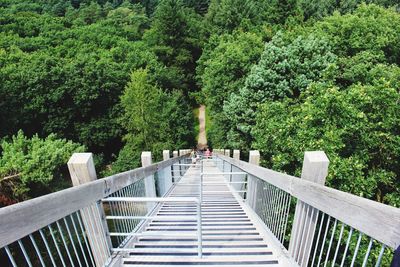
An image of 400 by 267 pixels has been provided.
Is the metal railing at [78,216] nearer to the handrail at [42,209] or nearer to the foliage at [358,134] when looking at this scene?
the handrail at [42,209]

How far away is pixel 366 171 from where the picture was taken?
10492 mm

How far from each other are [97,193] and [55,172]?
1909 centimetres

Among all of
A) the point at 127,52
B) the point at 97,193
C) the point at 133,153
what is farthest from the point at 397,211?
the point at 127,52

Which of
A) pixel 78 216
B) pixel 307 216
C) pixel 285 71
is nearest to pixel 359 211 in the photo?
pixel 307 216

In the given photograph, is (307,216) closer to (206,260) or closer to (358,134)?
(206,260)

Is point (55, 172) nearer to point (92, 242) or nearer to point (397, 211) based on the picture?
point (92, 242)

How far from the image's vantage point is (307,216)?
2.54 m

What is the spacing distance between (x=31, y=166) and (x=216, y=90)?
14.3 m

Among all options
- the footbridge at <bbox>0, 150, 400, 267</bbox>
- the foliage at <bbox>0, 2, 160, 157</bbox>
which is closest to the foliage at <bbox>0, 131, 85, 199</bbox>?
the foliage at <bbox>0, 2, 160, 157</bbox>

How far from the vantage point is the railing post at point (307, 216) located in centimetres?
240

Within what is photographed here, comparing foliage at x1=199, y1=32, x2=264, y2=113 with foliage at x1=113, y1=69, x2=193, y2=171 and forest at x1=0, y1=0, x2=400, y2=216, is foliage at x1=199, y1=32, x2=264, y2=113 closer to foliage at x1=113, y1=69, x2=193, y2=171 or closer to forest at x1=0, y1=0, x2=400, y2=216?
forest at x1=0, y1=0, x2=400, y2=216

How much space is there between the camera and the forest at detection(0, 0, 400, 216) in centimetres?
1016

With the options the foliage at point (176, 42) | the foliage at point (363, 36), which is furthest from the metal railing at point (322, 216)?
the foliage at point (176, 42)

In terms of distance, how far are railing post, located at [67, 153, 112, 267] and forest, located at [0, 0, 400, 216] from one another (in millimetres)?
7314
